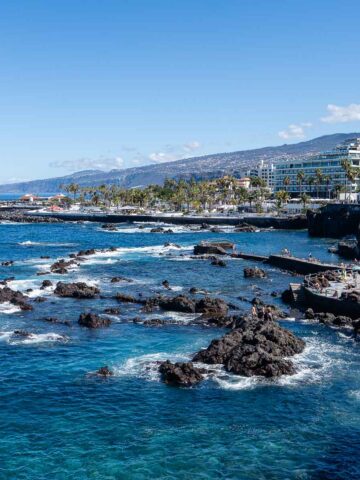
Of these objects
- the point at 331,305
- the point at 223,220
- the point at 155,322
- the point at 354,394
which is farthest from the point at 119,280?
the point at 223,220

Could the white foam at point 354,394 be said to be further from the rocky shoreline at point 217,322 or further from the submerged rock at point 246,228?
the submerged rock at point 246,228

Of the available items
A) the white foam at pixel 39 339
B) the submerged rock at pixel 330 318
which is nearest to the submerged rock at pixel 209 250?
the submerged rock at pixel 330 318

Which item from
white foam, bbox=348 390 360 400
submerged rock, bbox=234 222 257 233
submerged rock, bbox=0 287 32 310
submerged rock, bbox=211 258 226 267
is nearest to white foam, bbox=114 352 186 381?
white foam, bbox=348 390 360 400

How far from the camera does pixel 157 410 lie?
3198cm

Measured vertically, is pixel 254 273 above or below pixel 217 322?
above

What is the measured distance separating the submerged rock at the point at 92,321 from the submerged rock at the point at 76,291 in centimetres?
1127

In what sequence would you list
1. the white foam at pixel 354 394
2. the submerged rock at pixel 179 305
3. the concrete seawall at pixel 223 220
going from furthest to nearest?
the concrete seawall at pixel 223 220, the submerged rock at pixel 179 305, the white foam at pixel 354 394

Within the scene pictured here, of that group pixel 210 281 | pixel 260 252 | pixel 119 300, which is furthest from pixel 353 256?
pixel 119 300

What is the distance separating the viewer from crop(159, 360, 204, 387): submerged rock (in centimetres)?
3556

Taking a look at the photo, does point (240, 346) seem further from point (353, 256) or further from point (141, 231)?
point (141, 231)

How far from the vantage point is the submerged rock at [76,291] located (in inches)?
2440

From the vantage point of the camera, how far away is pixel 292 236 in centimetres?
13838

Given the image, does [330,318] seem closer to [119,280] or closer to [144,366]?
[144,366]

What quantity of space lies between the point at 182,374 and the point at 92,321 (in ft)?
51.6
